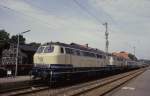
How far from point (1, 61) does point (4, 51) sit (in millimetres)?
1875

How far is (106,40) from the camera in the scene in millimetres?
50188

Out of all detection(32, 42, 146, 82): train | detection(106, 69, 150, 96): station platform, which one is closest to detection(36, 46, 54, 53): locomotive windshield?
detection(32, 42, 146, 82): train

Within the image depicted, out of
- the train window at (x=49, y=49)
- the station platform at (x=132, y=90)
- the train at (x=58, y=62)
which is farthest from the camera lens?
the train window at (x=49, y=49)

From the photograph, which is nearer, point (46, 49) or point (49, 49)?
point (49, 49)

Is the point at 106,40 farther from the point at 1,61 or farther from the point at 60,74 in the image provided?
the point at 60,74

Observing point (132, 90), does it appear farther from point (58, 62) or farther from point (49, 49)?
point (49, 49)

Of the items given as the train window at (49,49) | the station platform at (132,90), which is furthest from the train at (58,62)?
the station platform at (132,90)

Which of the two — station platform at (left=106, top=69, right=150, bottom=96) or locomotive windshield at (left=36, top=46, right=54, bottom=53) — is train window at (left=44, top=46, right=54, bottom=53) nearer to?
locomotive windshield at (left=36, top=46, right=54, bottom=53)

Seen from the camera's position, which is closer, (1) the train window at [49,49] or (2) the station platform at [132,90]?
(2) the station platform at [132,90]

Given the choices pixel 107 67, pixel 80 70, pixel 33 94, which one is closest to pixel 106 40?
pixel 107 67

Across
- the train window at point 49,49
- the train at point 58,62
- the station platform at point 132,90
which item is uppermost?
the train window at point 49,49

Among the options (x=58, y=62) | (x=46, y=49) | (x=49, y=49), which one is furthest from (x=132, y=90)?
(x=46, y=49)

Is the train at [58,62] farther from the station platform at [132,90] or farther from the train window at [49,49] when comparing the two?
the station platform at [132,90]

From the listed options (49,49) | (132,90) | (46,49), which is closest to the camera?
(132,90)
